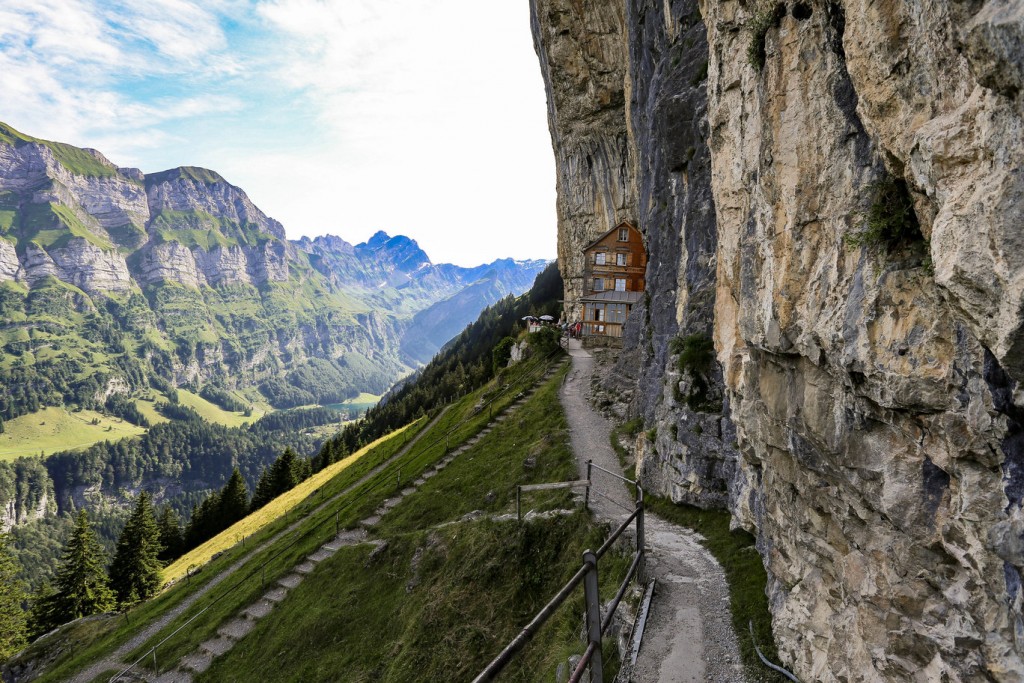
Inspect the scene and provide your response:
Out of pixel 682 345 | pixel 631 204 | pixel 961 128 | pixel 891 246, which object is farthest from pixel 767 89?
pixel 631 204

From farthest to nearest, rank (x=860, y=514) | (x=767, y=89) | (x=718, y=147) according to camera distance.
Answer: (x=718, y=147), (x=767, y=89), (x=860, y=514)

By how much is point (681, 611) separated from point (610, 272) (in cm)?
4918

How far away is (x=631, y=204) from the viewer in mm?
64062

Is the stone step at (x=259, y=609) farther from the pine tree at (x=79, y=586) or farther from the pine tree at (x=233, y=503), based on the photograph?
the pine tree at (x=233, y=503)

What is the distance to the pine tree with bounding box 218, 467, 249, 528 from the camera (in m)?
84.0

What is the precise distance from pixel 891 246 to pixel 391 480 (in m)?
44.0

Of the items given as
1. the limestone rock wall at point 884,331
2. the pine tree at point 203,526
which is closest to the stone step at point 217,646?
the limestone rock wall at point 884,331

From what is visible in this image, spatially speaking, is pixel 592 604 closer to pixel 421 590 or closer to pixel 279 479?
pixel 421 590

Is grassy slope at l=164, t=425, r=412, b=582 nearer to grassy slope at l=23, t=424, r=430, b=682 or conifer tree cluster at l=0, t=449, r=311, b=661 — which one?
conifer tree cluster at l=0, t=449, r=311, b=661

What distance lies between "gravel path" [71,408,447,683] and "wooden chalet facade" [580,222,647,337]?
25968 mm

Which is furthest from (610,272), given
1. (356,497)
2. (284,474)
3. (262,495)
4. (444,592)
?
(262,495)

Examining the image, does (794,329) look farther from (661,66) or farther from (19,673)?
(19,673)

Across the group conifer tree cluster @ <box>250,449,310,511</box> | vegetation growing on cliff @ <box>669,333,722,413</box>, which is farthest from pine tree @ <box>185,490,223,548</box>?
vegetation growing on cliff @ <box>669,333,722,413</box>

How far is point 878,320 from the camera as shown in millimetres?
8023
